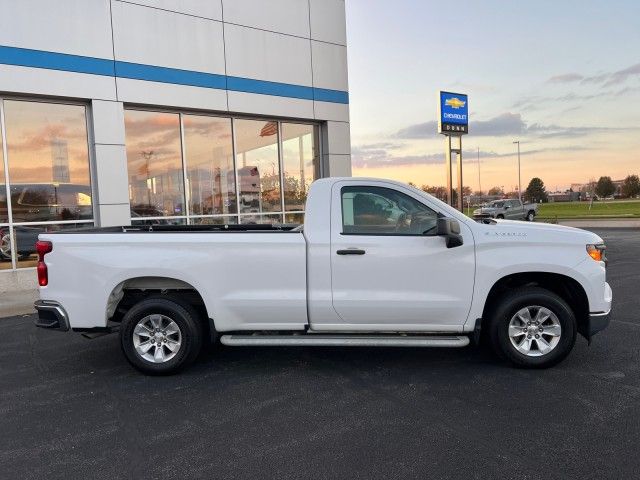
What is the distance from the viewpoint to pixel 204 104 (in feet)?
40.2

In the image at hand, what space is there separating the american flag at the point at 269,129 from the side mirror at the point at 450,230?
32.0 feet

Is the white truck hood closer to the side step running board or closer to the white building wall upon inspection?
the side step running board

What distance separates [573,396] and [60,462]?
4.02 meters

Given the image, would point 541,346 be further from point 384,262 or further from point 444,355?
point 384,262

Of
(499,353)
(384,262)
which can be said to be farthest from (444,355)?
(384,262)

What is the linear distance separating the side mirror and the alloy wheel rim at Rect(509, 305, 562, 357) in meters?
0.93

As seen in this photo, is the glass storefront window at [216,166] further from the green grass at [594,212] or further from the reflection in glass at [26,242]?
the green grass at [594,212]

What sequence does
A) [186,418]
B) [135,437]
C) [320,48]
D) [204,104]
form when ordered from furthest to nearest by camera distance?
[320,48]
[204,104]
[186,418]
[135,437]

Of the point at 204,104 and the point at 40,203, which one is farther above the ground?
the point at 204,104

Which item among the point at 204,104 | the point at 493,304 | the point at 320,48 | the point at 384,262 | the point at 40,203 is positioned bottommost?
the point at 493,304

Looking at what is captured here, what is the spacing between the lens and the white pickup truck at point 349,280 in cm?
495

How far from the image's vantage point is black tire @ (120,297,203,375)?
5.08 metres

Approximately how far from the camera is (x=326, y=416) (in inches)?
161

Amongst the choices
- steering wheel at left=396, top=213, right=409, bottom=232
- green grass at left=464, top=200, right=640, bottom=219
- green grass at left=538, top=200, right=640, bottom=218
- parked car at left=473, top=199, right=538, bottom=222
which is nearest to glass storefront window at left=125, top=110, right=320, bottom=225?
steering wheel at left=396, top=213, right=409, bottom=232
